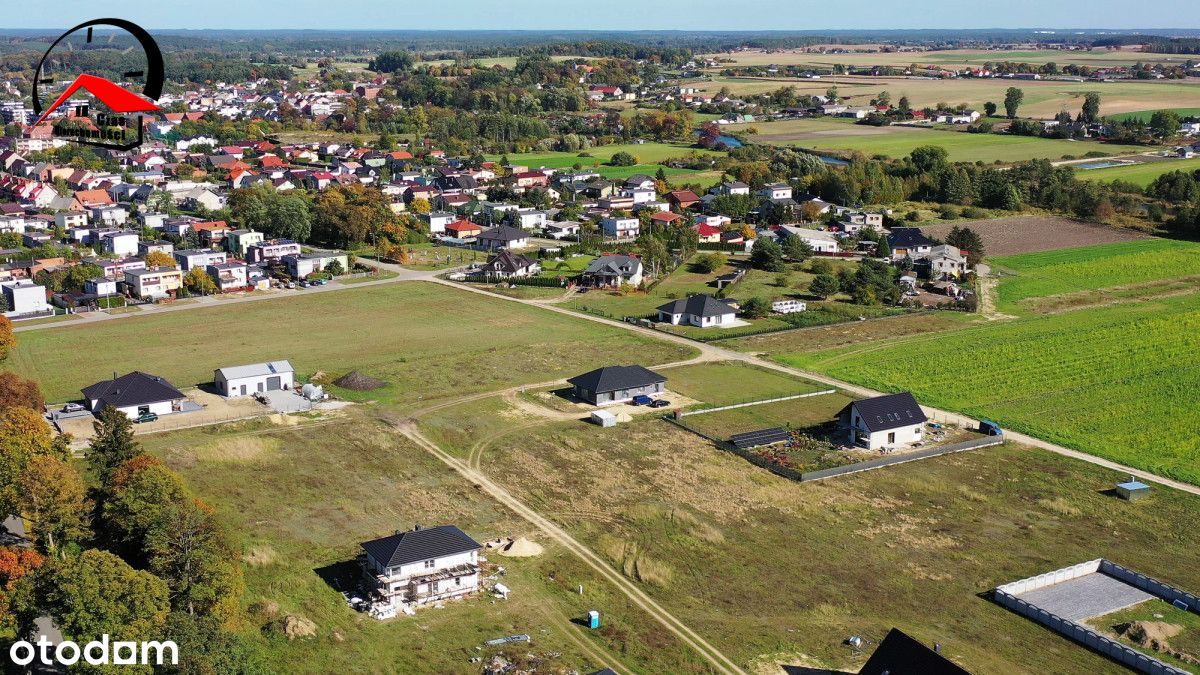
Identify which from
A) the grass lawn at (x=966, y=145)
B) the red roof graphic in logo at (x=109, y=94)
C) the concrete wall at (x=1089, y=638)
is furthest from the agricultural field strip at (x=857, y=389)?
the grass lawn at (x=966, y=145)

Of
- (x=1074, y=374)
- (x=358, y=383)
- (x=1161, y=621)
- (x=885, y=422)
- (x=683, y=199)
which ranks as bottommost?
(x=358, y=383)

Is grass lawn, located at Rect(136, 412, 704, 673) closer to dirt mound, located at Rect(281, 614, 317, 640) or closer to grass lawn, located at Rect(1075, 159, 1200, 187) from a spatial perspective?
dirt mound, located at Rect(281, 614, 317, 640)

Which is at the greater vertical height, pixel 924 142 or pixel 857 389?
pixel 924 142

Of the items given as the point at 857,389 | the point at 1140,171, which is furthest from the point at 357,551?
the point at 1140,171

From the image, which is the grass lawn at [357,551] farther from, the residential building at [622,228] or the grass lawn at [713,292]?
the residential building at [622,228]

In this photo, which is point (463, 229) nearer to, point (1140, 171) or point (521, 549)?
point (521, 549)

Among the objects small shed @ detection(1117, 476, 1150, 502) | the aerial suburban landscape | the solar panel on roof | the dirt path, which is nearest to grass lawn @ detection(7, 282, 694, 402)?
the aerial suburban landscape
